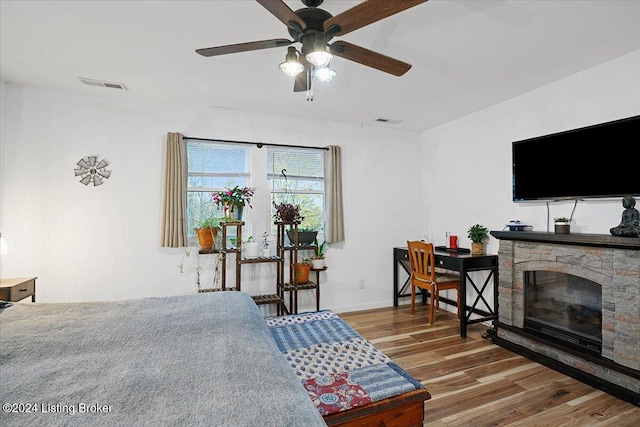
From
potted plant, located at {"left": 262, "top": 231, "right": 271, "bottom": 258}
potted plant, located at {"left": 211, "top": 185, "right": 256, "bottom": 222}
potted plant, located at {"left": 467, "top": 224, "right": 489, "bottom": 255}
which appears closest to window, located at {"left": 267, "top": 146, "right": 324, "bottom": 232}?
potted plant, located at {"left": 262, "top": 231, "right": 271, "bottom": 258}

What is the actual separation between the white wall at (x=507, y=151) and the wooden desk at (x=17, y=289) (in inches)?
186

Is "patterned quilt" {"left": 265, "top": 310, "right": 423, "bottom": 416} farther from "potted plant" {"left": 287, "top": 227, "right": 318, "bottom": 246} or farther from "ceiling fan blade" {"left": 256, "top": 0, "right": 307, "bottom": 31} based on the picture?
"ceiling fan blade" {"left": 256, "top": 0, "right": 307, "bottom": 31}

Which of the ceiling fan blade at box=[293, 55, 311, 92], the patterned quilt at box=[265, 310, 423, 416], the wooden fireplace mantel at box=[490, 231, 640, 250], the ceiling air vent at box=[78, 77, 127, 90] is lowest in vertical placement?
the patterned quilt at box=[265, 310, 423, 416]

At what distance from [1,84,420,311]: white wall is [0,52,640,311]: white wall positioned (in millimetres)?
10

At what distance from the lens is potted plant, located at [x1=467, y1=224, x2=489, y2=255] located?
3.78 metres

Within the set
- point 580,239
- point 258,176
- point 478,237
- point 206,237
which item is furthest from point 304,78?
point 478,237

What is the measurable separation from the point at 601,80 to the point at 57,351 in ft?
13.9

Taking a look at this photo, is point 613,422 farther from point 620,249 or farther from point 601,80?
point 601,80

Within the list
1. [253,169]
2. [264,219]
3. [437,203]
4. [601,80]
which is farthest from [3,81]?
[601,80]

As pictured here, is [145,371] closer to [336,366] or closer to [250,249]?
[336,366]

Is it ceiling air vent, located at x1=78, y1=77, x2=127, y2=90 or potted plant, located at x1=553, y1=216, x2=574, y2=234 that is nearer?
potted plant, located at x1=553, y1=216, x2=574, y2=234

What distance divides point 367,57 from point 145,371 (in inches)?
76.7

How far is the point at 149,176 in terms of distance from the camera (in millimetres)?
3607

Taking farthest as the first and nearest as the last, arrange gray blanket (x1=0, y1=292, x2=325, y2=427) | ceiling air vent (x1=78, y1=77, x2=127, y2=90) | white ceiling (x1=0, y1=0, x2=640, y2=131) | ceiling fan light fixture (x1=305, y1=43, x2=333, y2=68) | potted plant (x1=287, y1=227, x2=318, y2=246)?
potted plant (x1=287, y1=227, x2=318, y2=246) < ceiling air vent (x1=78, y1=77, x2=127, y2=90) < white ceiling (x1=0, y1=0, x2=640, y2=131) < ceiling fan light fixture (x1=305, y1=43, x2=333, y2=68) < gray blanket (x1=0, y1=292, x2=325, y2=427)
